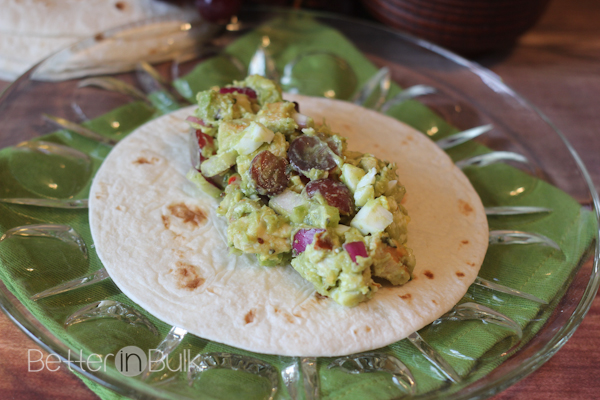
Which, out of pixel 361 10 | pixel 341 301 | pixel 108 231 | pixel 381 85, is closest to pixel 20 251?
pixel 108 231

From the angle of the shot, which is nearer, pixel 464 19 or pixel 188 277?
pixel 188 277

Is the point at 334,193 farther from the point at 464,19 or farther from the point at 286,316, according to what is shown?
the point at 464,19

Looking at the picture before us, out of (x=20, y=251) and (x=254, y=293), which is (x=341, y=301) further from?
(x=20, y=251)

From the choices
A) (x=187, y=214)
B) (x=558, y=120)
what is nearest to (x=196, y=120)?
(x=187, y=214)

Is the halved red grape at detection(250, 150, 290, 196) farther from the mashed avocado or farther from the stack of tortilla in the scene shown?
the stack of tortilla

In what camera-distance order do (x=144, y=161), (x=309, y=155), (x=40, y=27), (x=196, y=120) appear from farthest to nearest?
(x=40, y=27) → (x=144, y=161) → (x=196, y=120) → (x=309, y=155)

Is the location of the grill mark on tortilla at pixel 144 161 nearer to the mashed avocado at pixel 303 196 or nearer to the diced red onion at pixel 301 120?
the mashed avocado at pixel 303 196

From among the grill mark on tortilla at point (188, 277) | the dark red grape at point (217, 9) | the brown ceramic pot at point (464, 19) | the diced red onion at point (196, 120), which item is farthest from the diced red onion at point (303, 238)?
the brown ceramic pot at point (464, 19)
